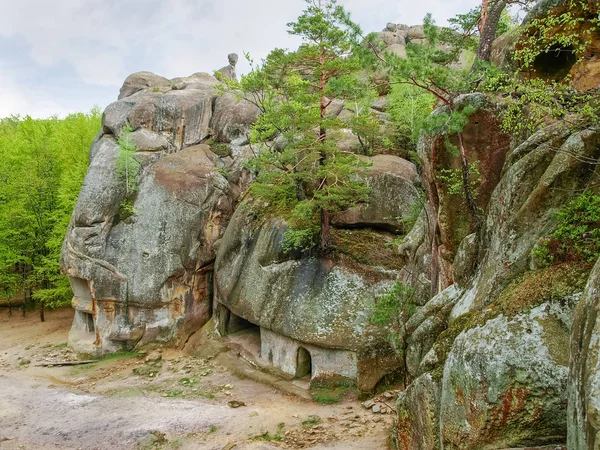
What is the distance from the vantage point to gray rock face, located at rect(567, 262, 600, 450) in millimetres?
3540

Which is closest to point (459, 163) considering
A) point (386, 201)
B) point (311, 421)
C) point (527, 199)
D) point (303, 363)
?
point (527, 199)

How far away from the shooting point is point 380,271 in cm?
1404

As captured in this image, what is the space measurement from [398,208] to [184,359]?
10.2 meters

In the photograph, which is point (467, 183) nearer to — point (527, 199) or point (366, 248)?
point (527, 199)

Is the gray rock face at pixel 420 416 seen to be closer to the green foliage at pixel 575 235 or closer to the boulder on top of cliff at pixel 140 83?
the green foliage at pixel 575 235

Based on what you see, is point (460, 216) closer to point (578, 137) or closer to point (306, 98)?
point (578, 137)

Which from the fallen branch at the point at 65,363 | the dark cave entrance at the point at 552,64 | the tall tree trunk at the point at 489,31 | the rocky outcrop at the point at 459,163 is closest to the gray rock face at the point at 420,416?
the rocky outcrop at the point at 459,163

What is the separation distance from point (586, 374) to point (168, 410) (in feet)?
38.1

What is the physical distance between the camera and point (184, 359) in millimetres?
16812

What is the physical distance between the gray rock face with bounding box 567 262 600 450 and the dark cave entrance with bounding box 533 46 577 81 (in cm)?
618

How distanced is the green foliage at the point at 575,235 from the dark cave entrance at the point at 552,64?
4.22 m

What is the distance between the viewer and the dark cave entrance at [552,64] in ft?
27.9

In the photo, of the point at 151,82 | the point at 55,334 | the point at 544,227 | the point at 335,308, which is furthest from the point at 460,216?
the point at 151,82

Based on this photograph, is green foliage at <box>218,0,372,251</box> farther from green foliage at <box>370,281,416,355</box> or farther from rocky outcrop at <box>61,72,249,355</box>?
rocky outcrop at <box>61,72,249,355</box>
